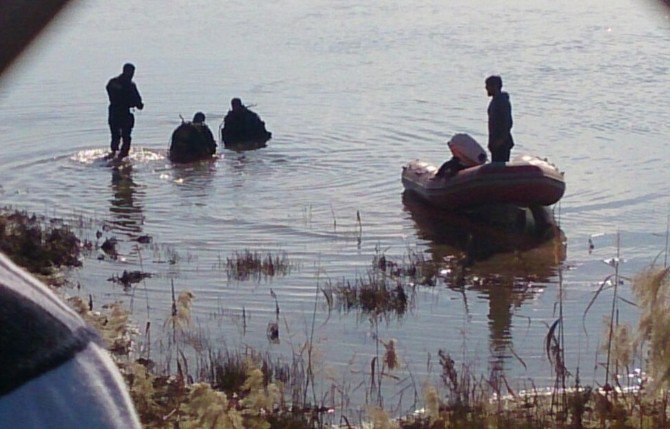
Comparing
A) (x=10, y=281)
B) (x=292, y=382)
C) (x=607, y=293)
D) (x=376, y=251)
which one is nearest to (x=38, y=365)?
(x=10, y=281)

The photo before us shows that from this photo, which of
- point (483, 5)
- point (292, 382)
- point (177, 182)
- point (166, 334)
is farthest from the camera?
point (483, 5)

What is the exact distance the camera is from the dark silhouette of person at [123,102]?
19.9 meters

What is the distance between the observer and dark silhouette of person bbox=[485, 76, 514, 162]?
15039mm

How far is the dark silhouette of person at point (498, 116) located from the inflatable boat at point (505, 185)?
0.86ft

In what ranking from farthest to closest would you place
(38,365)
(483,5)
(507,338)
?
(483,5) → (507,338) → (38,365)

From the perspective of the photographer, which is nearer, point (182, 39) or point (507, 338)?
point (507, 338)

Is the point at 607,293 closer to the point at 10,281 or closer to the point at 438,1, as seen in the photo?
the point at 10,281

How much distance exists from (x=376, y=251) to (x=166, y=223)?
3.45 m

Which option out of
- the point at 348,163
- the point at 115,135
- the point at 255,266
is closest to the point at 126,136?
the point at 115,135

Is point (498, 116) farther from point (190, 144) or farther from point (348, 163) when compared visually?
point (190, 144)

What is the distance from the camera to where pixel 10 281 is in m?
0.99

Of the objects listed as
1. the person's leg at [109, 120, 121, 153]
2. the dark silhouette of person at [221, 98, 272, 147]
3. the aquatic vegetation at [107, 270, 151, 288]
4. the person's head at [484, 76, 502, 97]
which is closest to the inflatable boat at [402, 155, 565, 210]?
the person's head at [484, 76, 502, 97]

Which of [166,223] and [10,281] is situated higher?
[10,281]

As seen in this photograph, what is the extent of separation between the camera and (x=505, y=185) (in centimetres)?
1566
